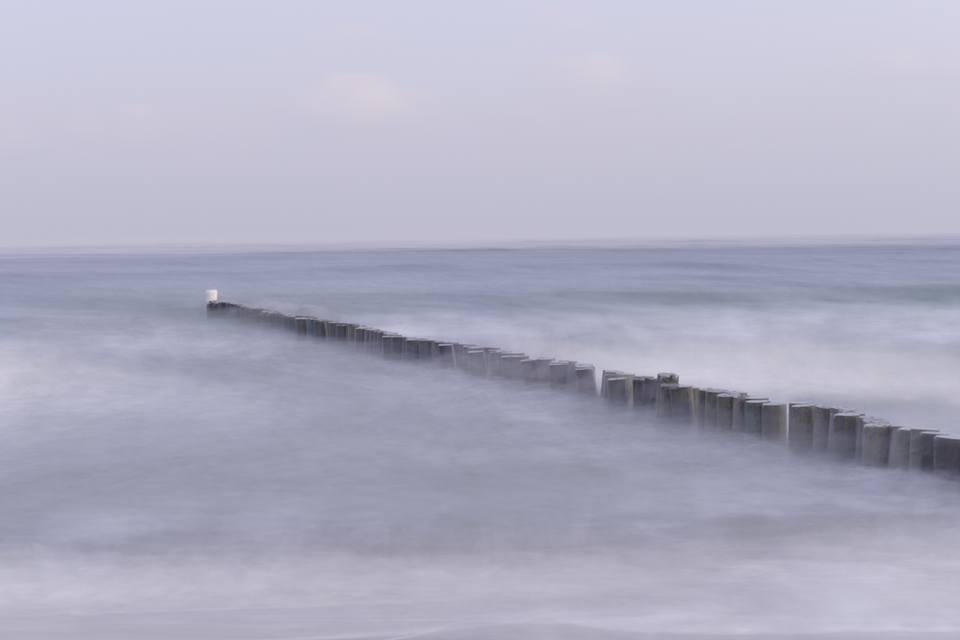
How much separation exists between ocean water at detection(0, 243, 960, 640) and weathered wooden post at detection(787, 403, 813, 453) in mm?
230

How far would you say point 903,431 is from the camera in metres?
7.73

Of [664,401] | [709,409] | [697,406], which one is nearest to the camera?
[709,409]

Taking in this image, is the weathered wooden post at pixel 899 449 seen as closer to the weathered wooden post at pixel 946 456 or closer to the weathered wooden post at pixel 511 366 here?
the weathered wooden post at pixel 946 456

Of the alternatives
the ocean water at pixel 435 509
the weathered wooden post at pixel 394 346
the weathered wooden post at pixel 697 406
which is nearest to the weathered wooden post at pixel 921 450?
the ocean water at pixel 435 509

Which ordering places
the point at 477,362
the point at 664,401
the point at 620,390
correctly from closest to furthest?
the point at 664,401
the point at 620,390
the point at 477,362

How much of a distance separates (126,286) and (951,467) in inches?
1412

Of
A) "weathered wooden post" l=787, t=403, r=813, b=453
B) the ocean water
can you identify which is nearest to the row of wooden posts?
"weathered wooden post" l=787, t=403, r=813, b=453

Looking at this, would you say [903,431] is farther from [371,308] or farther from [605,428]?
[371,308]

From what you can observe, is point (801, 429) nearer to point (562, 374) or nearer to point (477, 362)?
point (562, 374)

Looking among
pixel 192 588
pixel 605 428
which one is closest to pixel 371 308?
pixel 605 428

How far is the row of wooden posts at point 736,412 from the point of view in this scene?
25.0 ft

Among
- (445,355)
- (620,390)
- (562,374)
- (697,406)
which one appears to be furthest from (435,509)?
(445,355)

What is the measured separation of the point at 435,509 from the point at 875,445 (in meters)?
2.90

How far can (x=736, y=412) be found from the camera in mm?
9133
